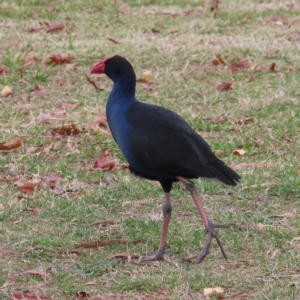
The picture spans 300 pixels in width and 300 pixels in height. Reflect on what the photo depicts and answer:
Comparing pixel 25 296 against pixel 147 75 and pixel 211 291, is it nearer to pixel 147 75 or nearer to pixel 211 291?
pixel 211 291

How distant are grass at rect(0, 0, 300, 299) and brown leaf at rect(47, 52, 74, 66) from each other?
0.09 metres

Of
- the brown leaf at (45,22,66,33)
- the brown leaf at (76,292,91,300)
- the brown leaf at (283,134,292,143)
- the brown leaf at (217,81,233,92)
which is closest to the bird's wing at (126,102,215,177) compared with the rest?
the brown leaf at (76,292,91,300)

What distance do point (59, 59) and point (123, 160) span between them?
3103mm

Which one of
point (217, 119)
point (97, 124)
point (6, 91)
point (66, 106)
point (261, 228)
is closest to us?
point (261, 228)

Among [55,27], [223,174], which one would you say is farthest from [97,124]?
[55,27]

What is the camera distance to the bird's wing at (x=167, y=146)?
181 inches

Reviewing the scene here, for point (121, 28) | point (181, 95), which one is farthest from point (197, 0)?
point (181, 95)

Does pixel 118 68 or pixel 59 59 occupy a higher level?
pixel 118 68

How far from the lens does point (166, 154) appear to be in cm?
461

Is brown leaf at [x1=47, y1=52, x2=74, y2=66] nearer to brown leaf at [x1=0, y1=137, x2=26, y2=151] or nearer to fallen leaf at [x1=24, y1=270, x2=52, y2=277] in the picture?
brown leaf at [x1=0, y1=137, x2=26, y2=151]

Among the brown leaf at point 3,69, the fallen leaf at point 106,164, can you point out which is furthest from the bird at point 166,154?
the brown leaf at point 3,69

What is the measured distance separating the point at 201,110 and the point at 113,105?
3276mm

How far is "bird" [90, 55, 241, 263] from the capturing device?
461cm

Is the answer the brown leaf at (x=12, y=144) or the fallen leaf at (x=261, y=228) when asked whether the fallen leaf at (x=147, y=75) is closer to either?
the brown leaf at (x=12, y=144)
